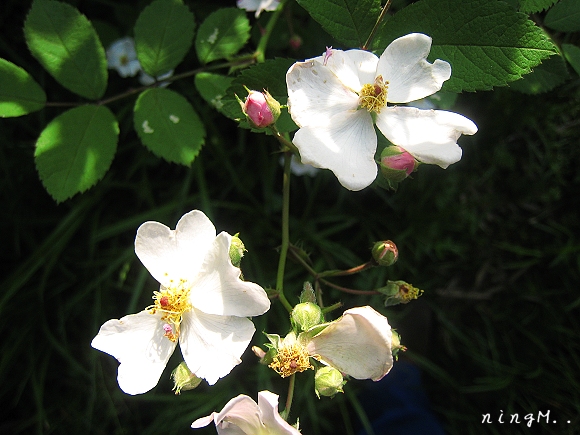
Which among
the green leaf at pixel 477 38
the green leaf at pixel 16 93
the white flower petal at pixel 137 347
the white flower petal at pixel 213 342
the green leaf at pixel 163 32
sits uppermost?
the green leaf at pixel 477 38

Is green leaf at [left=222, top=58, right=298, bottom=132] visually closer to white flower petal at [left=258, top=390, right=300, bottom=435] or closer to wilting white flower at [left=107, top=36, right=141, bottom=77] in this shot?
white flower petal at [left=258, top=390, right=300, bottom=435]

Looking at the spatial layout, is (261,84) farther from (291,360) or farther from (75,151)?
(291,360)

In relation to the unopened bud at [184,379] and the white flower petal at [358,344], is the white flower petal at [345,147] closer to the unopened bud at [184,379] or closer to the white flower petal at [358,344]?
the white flower petal at [358,344]

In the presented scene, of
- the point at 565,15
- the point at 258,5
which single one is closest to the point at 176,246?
the point at 258,5

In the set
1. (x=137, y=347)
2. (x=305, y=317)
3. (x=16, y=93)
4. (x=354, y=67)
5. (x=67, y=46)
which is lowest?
(x=137, y=347)

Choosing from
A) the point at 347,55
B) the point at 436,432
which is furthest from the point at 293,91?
the point at 436,432

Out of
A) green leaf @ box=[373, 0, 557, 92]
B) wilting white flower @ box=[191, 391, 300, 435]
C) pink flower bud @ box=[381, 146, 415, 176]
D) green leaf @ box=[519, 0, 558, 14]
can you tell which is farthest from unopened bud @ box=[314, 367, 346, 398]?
green leaf @ box=[519, 0, 558, 14]

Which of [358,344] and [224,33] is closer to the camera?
[358,344]

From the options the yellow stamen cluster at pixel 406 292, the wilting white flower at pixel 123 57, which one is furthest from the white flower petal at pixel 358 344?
the wilting white flower at pixel 123 57
